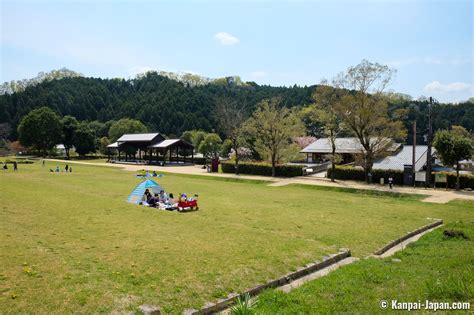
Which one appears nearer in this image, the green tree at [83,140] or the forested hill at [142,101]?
the green tree at [83,140]

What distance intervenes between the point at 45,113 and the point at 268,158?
4835 centimetres

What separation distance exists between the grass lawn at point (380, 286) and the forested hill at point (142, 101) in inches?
3099

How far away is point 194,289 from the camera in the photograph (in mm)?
6332

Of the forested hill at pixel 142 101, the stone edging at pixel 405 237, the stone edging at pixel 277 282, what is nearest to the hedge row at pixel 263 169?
the stone edging at pixel 405 237

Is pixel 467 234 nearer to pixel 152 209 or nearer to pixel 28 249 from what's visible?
pixel 152 209

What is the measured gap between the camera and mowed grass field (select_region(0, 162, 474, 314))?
236 inches

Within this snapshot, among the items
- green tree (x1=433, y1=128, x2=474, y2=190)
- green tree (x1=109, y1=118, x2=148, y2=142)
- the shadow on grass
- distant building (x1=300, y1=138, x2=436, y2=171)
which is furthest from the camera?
green tree (x1=109, y1=118, x2=148, y2=142)

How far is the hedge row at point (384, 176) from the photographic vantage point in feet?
83.3

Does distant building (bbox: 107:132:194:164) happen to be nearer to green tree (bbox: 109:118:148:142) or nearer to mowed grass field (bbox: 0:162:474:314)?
green tree (bbox: 109:118:148:142)

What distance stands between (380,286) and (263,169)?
29172mm

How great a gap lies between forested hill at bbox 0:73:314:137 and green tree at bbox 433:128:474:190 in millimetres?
60462

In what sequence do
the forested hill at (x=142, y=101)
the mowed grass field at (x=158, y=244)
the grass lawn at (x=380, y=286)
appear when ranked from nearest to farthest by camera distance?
1. the grass lawn at (x=380, y=286)
2. the mowed grass field at (x=158, y=244)
3. the forested hill at (x=142, y=101)

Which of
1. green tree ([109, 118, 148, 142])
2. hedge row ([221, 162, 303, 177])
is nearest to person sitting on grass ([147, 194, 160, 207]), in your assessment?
hedge row ([221, 162, 303, 177])

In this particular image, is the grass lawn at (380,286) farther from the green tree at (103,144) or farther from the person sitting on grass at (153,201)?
the green tree at (103,144)
